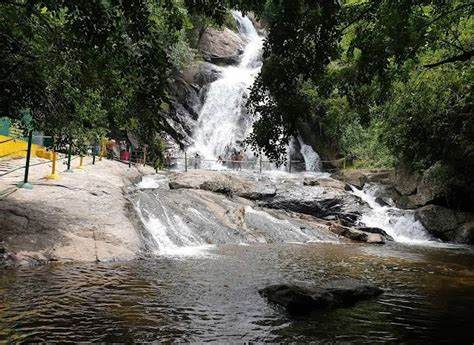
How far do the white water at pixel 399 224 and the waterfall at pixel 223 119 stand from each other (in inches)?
574

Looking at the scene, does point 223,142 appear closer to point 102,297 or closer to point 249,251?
point 249,251

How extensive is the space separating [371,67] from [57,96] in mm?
5946

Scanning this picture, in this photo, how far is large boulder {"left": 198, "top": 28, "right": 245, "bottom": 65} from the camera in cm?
4259

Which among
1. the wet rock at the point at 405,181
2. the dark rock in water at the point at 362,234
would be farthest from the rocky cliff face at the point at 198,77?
the dark rock in water at the point at 362,234

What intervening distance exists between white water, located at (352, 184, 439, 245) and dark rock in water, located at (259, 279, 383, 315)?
36.8 ft

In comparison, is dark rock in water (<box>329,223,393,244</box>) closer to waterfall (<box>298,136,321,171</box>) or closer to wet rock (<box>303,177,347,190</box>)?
wet rock (<box>303,177,347,190</box>)

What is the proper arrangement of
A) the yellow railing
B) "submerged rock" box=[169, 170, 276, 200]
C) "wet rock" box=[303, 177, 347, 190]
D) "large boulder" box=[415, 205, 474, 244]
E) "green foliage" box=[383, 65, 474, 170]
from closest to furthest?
"green foliage" box=[383, 65, 474, 170] < the yellow railing < "large boulder" box=[415, 205, 474, 244] < "submerged rock" box=[169, 170, 276, 200] < "wet rock" box=[303, 177, 347, 190]

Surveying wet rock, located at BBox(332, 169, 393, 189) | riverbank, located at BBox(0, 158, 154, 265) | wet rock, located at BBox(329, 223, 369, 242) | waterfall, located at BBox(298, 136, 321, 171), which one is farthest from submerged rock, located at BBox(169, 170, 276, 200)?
waterfall, located at BBox(298, 136, 321, 171)

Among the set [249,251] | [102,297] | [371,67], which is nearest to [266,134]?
[371,67]

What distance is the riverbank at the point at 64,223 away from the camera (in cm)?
873

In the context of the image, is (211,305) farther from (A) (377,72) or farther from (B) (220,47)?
(B) (220,47)

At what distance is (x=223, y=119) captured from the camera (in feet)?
114

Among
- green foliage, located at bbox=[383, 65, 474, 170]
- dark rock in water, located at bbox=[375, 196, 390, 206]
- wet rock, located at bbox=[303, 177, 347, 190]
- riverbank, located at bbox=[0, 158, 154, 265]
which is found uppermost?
green foliage, located at bbox=[383, 65, 474, 170]

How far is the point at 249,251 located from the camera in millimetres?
12383
